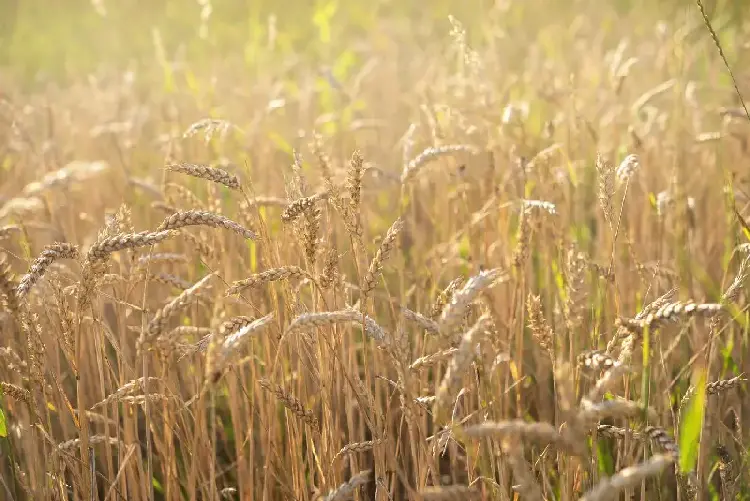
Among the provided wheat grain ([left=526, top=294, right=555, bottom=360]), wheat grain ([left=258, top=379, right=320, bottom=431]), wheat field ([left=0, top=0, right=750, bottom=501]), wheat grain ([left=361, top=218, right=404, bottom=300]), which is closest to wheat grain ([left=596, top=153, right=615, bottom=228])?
wheat field ([left=0, top=0, right=750, bottom=501])

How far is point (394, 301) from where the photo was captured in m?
1.89

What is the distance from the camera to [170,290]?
251 centimetres

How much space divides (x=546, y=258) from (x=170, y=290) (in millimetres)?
1260

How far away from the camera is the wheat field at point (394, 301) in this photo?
1.09m

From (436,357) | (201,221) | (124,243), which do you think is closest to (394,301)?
(436,357)

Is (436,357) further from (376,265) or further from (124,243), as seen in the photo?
(124,243)

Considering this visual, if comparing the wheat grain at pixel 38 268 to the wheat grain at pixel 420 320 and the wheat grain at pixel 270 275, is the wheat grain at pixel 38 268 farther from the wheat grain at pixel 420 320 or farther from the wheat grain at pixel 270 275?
the wheat grain at pixel 420 320

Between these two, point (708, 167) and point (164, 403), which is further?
point (708, 167)

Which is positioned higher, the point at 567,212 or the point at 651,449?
the point at 567,212

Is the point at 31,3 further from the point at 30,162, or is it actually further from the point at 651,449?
the point at 651,449

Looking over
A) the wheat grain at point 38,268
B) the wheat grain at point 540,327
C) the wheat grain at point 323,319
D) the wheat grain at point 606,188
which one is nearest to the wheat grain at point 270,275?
the wheat grain at point 323,319

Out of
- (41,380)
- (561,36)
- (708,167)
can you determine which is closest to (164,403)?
(41,380)

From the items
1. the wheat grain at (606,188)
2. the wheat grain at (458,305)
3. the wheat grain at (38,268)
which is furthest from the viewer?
the wheat grain at (606,188)

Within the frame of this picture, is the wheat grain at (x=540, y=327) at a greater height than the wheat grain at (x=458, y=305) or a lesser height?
lesser
